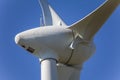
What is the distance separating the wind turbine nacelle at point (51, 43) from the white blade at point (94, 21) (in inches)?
17.7

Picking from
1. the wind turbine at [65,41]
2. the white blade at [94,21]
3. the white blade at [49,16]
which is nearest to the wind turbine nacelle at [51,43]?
the wind turbine at [65,41]

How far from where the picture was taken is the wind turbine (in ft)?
69.1

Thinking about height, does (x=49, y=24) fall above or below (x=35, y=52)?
above

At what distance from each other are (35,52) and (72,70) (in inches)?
85.0

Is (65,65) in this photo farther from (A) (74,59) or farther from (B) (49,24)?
(B) (49,24)

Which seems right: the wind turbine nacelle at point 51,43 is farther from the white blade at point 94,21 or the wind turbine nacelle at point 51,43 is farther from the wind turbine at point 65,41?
→ the white blade at point 94,21

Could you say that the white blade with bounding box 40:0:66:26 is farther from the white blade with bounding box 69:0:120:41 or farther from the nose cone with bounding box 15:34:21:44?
the nose cone with bounding box 15:34:21:44

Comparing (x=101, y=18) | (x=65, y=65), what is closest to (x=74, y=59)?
(x=65, y=65)

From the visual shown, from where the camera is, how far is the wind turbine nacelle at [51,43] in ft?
69.2

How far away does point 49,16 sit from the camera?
23266mm

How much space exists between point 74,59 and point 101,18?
2300mm

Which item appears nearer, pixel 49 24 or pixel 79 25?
pixel 79 25

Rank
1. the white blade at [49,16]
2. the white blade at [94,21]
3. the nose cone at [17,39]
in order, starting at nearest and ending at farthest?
the white blade at [94,21] < the nose cone at [17,39] < the white blade at [49,16]

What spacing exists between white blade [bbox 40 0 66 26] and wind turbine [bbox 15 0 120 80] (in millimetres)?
931
